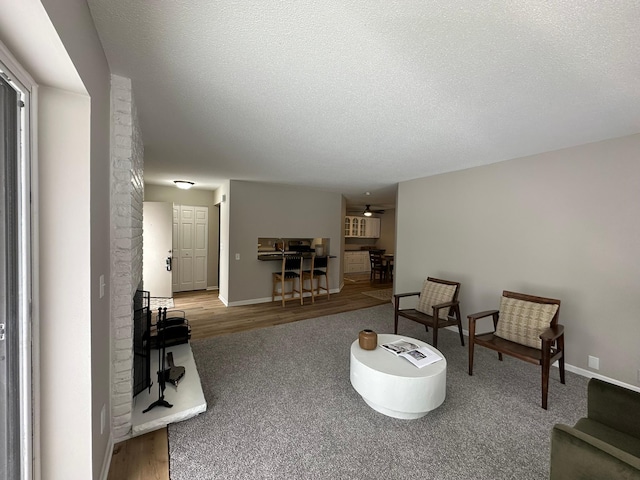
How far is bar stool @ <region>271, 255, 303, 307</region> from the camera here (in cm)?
517

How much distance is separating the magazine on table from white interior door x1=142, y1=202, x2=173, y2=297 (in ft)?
15.4

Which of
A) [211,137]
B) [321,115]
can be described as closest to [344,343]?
[321,115]

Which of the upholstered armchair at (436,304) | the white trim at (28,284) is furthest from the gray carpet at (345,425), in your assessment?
the white trim at (28,284)

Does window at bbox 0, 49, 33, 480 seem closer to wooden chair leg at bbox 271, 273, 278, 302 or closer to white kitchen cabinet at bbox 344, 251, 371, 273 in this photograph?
wooden chair leg at bbox 271, 273, 278, 302

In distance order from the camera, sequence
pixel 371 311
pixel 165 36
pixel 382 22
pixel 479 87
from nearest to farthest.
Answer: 1. pixel 382 22
2. pixel 165 36
3. pixel 479 87
4. pixel 371 311

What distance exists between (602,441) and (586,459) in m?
0.22

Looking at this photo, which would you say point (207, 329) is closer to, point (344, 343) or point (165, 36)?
point (344, 343)

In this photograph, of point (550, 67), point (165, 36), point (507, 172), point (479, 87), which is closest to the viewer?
point (165, 36)

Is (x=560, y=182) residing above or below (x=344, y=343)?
above

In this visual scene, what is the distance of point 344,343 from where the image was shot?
3.36m

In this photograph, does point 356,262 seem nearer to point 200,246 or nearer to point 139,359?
point 200,246

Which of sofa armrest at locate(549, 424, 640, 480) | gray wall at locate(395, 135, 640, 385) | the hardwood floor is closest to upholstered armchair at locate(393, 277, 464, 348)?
gray wall at locate(395, 135, 640, 385)

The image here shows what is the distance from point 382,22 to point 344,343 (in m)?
3.23

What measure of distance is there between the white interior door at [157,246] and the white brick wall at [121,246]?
3.79 m
